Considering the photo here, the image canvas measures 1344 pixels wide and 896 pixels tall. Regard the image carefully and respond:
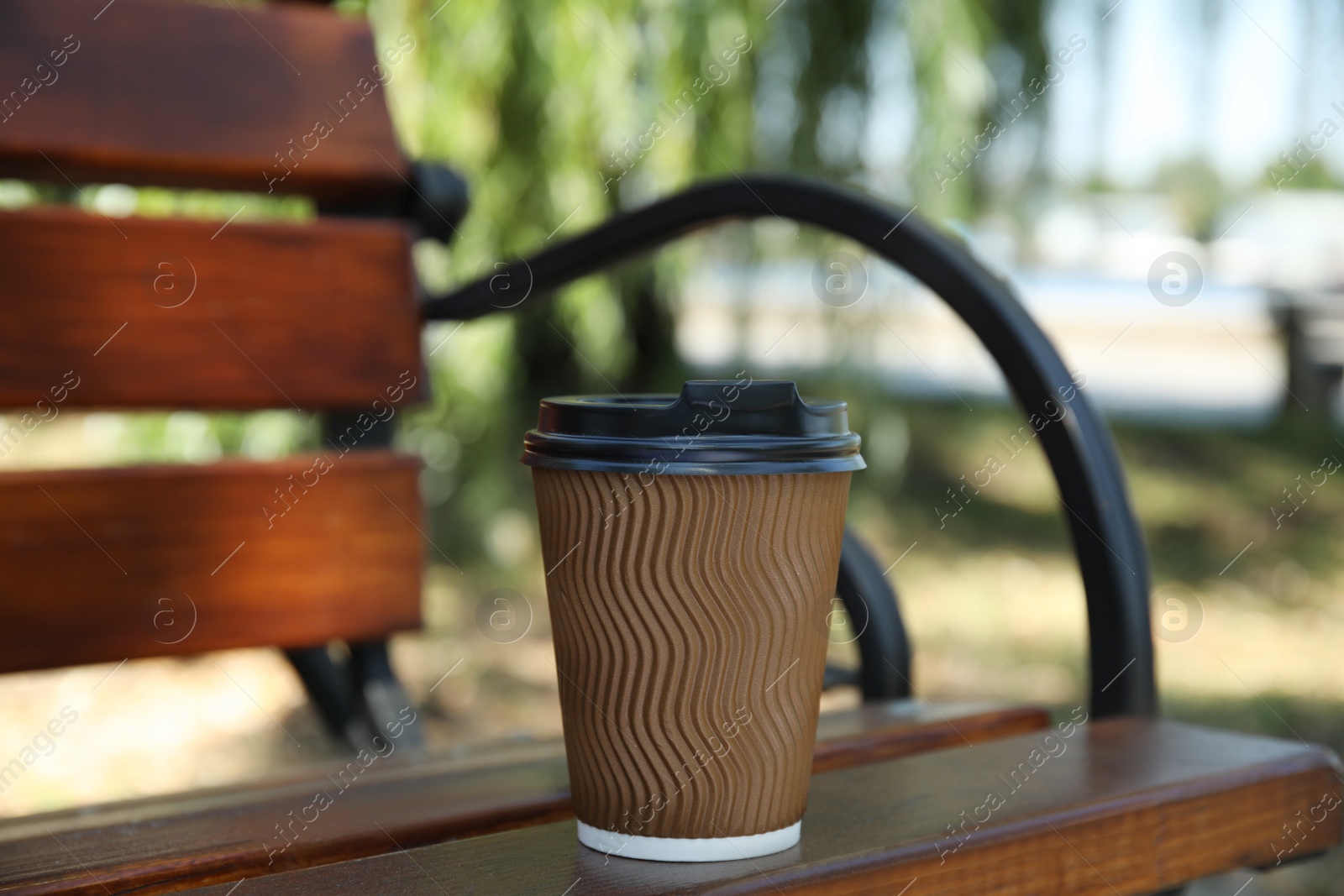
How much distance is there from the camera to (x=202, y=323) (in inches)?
47.3

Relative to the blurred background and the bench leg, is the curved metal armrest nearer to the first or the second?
the bench leg

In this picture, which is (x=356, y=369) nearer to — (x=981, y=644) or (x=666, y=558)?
(x=666, y=558)

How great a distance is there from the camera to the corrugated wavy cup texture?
548 millimetres

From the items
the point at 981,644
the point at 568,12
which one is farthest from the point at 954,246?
the point at 981,644

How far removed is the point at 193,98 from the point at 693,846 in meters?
0.96

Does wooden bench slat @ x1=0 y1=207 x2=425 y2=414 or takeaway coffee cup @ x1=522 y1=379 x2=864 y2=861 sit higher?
wooden bench slat @ x1=0 y1=207 x2=425 y2=414

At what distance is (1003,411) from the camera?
236 inches

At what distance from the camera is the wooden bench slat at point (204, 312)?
1124 mm

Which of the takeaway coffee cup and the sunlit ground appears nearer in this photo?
the takeaway coffee cup

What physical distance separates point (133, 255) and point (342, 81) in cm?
29

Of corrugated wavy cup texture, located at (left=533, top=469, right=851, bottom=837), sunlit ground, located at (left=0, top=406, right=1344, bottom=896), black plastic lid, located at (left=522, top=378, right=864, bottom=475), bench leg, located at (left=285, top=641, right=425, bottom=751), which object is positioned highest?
black plastic lid, located at (left=522, top=378, right=864, bottom=475)

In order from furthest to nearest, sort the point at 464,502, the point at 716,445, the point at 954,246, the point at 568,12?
1. the point at 464,502
2. the point at 568,12
3. the point at 954,246
4. the point at 716,445

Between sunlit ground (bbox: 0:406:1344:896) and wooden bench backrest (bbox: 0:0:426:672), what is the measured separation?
1.02ft

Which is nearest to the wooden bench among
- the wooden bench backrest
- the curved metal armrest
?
the wooden bench backrest
